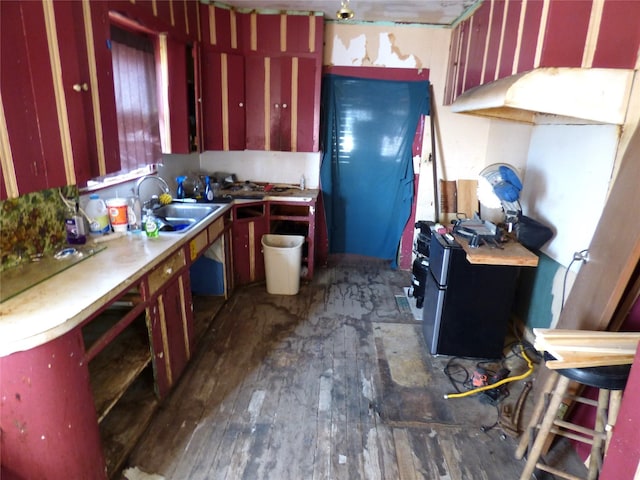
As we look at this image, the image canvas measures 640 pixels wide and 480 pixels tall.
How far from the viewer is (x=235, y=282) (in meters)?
3.53

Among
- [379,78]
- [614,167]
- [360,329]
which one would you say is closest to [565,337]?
[614,167]

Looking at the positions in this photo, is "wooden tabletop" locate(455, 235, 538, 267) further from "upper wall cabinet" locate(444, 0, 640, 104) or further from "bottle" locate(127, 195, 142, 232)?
"bottle" locate(127, 195, 142, 232)

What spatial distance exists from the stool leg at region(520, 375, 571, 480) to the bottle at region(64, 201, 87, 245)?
2.28 m

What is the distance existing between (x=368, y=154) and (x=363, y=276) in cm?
124

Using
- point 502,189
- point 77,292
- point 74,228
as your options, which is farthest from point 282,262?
point 77,292

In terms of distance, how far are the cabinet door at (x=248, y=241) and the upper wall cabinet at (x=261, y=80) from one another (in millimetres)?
607

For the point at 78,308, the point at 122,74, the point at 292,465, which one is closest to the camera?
the point at 78,308

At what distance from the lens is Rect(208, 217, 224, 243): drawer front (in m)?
2.75

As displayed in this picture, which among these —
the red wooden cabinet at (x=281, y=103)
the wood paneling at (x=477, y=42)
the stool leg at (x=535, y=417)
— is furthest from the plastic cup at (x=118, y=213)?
the wood paneling at (x=477, y=42)

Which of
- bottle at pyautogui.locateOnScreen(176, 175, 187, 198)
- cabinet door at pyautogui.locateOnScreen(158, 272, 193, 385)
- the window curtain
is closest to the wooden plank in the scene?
the window curtain

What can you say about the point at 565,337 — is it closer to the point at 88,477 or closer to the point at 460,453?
the point at 460,453

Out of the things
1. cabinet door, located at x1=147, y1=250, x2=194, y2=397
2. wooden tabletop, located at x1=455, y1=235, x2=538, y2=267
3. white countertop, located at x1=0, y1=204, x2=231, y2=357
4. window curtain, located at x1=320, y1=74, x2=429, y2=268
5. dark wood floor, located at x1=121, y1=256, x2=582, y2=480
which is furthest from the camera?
window curtain, located at x1=320, y1=74, x2=429, y2=268

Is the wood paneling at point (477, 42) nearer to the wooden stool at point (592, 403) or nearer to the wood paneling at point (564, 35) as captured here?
the wood paneling at point (564, 35)

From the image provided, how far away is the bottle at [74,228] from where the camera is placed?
1.95 meters
